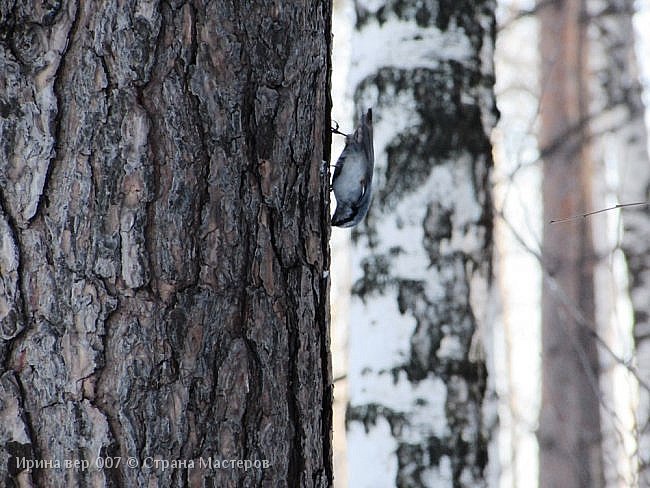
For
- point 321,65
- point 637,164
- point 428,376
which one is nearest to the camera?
point 321,65

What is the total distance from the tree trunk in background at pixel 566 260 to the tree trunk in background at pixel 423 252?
8.84 ft

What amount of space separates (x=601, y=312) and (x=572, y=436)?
777 mm

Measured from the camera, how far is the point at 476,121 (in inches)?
93.4

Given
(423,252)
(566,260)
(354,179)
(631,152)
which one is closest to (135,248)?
(354,179)

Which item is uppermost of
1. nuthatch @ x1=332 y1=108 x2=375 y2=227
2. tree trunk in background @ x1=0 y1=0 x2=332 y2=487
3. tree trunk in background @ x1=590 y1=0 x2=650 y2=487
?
tree trunk in background @ x1=590 y1=0 x2=650 y2=487

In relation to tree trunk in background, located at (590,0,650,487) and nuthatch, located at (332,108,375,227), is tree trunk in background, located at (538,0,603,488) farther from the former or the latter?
nuthatch, located at (332,108,375,227)

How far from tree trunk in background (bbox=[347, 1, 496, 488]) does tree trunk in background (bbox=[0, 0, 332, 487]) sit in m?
1.30

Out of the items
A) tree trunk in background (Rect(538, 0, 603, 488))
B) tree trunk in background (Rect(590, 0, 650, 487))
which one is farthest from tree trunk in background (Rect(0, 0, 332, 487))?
tree trunk in background (Rect(538, 0, 603, 488))

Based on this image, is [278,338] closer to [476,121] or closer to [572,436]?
[476,121]

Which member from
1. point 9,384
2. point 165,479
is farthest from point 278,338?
point 9,384

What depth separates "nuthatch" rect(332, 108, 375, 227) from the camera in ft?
5.02

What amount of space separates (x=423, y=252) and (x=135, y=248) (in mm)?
1470

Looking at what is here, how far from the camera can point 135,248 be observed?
920 millimetres

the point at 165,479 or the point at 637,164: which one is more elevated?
the point at 637,164
